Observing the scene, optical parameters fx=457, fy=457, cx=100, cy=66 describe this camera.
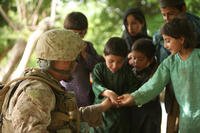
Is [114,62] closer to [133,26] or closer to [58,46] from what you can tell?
[133,26]

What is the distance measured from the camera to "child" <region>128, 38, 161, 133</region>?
4.23m

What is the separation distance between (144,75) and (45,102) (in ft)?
6.01

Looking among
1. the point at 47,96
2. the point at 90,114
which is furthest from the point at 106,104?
the point at 47,96

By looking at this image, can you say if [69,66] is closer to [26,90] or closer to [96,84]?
[26,90]

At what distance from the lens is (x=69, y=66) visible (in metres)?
2.84

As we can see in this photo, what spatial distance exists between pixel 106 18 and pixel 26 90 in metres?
8.49

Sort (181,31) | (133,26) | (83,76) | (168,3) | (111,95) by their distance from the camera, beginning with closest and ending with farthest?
(181,31)
(111,95)
(168,3)
(83,76)
(133,26)

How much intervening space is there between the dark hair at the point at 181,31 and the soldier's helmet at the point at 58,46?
1074mm

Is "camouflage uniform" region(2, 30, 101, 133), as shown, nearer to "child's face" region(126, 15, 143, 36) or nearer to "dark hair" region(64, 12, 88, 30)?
"dark hair" region(64, 12, 88, 30)

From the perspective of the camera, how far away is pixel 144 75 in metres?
4.26

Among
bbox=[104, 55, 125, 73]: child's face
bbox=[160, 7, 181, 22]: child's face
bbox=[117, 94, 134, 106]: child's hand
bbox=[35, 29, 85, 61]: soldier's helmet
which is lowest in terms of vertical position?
bbox=[117, 94, 134, 106]: child's hand

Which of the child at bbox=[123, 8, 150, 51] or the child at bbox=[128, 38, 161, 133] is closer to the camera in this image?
the child at bbox=[128, 38, 161, 133]

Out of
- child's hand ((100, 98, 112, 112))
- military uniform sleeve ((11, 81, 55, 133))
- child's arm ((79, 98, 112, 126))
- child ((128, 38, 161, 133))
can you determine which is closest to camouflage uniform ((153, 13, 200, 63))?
child ((128, 38, 161, 133))

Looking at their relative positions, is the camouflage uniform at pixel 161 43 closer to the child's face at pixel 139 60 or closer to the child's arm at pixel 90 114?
the child's face at pixel 139 60
